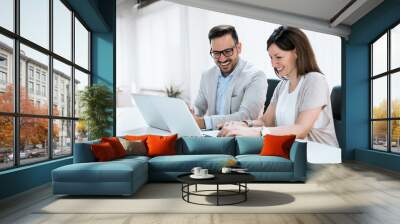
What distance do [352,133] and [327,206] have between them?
5610 millimetres

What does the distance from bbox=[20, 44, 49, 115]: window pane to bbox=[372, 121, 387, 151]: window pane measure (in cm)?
676

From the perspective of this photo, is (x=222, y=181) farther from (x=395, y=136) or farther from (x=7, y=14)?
(x=395, y=136)

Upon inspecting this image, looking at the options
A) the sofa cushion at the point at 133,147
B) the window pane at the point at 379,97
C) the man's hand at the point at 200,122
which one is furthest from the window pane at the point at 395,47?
the sofa cushion at the point at 133,147

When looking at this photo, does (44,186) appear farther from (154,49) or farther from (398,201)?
(398,201)

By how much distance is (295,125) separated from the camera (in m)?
8.48

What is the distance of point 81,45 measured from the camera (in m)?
8.21

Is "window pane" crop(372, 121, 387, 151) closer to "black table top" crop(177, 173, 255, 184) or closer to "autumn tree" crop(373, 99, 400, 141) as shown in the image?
"autumn tree" crop(373, 99, 400, 141)

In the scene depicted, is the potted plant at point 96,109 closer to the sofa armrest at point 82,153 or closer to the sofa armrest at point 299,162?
the sofa armrest at point 82,153

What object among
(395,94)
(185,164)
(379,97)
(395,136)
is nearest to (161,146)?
(185,164)

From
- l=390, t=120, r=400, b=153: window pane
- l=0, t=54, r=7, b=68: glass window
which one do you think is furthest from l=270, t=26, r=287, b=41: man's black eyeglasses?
l=0, t=54, r=7, b=68: glass window

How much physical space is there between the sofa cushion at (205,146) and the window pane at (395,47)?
3884 mm

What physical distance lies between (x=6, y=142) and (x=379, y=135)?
7.45 meters

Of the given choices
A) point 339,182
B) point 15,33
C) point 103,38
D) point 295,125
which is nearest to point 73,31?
point 103,38

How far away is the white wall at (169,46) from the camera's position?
875 centimetres
